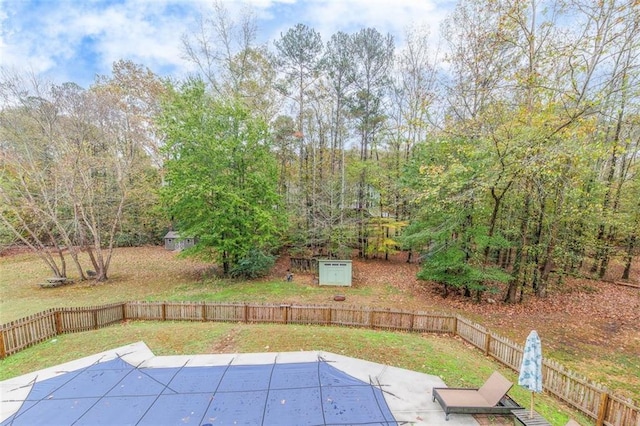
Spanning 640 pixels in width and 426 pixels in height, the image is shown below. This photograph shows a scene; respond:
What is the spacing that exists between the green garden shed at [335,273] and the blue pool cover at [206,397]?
27.7 ft

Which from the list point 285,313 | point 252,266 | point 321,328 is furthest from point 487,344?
point 252,266

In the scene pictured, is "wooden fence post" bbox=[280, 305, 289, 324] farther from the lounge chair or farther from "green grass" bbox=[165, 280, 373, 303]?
the lounge chair

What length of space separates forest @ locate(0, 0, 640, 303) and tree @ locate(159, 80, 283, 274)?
3.8 inches

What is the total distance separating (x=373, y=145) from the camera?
21.8 m

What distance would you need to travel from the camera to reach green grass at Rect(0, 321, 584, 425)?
6.78 metres

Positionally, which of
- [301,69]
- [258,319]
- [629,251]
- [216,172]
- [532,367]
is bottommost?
[258,319]

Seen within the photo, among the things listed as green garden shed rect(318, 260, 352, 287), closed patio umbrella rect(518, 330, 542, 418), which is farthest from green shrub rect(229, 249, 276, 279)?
closed patio umbrella rect(518, 330, 542, 418)

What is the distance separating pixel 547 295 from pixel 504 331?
5314mm

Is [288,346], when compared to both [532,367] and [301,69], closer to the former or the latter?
[532,367]

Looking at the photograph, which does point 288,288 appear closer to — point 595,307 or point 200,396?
point 200,396

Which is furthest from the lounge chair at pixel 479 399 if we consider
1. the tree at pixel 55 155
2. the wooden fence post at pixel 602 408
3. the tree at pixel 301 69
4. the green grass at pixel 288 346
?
the tree at pixel 55 155

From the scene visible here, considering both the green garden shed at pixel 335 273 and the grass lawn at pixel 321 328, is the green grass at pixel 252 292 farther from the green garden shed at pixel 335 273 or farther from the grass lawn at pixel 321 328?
the green garden shed at pixel 335 273

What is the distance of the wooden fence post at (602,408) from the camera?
5.09 metres

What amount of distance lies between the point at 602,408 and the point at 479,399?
2.09m
